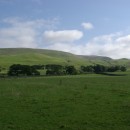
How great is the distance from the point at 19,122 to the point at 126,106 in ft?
35.3

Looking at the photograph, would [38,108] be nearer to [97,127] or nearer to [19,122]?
[19,122]

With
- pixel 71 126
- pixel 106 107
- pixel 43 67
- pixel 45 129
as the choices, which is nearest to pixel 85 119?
pixel 71 126

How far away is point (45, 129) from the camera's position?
2036 centimetres

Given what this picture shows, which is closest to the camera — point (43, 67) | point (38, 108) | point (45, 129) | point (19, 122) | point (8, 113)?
point (45, 129)

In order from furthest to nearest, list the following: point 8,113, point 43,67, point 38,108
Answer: point 43,67
point 38,108
point 8,113

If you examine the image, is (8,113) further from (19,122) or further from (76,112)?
(76,112)

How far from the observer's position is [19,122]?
885 inches

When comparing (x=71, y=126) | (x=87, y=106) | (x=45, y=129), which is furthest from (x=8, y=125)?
(x=87, y=106)

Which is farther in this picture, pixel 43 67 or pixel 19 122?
pixel 43 67

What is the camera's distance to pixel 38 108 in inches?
1123

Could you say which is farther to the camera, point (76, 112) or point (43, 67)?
point (43, 67)

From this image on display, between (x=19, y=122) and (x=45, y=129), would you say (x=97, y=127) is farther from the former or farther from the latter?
(x=19, y=122)

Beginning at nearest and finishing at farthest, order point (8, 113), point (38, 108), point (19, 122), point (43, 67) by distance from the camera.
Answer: point (19, 122) → point (8, 113) → point (38, 108) → point (43, 67)

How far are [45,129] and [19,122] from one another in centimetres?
284
